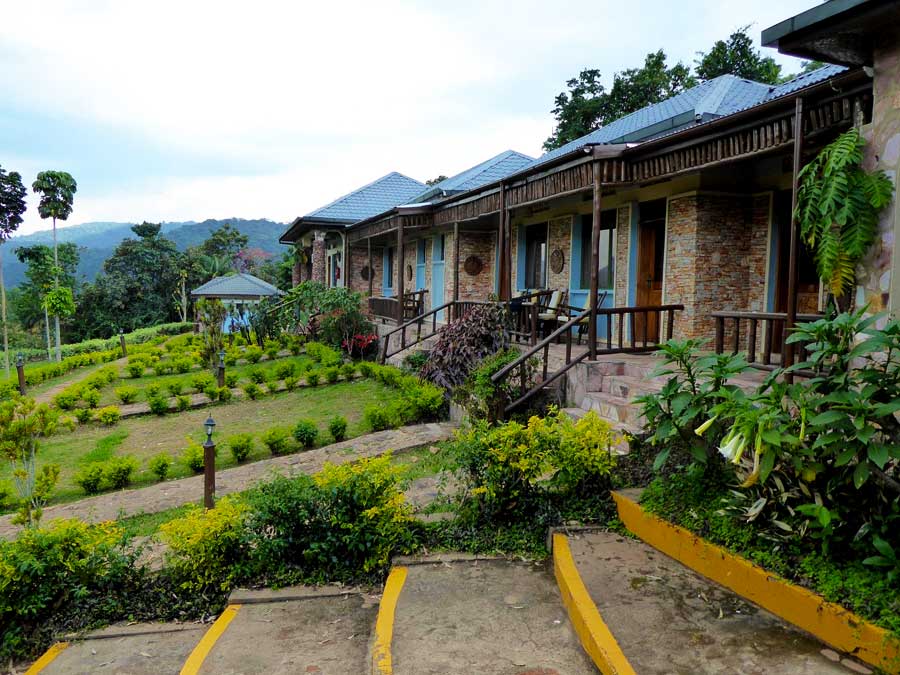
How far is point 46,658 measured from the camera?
13.0 feet

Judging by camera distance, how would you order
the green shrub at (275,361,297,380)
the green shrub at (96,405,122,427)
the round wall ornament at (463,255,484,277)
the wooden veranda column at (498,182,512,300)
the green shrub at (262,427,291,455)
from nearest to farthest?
the green shrub at (262,427,291,455), the wooden veranda column at (498,182,512,300), the green shrub at (96,405,122,427), the green shrub at (275,361,297,380), the round wall ornament at (463,255,484,277)

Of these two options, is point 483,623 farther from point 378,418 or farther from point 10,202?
point 10,202

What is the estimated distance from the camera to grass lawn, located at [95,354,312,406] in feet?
43.7

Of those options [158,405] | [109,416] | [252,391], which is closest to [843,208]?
[252,391]

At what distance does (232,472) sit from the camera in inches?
306

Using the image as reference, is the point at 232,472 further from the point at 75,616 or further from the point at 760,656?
the point at 760,656

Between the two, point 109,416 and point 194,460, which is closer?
point 194,460

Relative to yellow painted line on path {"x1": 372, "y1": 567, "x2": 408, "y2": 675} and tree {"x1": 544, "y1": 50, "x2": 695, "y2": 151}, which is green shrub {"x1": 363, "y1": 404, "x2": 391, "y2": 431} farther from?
tree {"x1": 544, "y1": 50, "x2": 695, "y2": 151}

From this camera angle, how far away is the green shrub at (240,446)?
27.5 feet

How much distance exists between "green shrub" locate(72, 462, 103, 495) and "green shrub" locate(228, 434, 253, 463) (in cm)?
153

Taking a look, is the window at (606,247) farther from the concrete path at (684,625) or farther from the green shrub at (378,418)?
the concrete path at (684,625)

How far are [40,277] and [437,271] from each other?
29.6 metres

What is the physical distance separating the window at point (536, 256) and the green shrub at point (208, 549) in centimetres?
1004

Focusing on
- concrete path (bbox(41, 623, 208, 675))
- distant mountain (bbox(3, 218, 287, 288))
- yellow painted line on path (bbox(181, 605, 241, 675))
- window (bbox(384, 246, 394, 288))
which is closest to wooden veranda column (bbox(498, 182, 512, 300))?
yellow painted line on path (bbox(181, 605, 241, 675))
